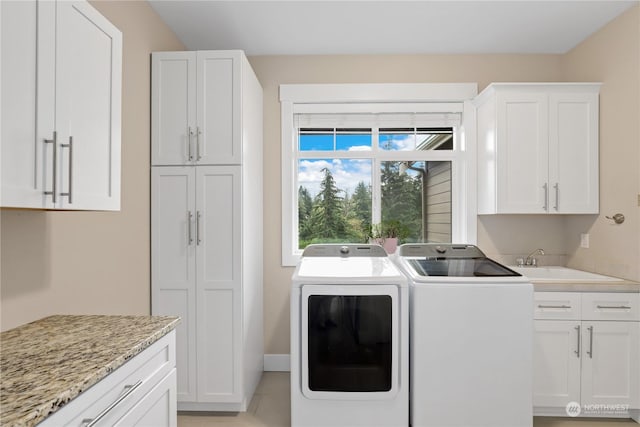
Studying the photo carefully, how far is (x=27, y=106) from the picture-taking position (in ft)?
3.48

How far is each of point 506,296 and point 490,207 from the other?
95cm

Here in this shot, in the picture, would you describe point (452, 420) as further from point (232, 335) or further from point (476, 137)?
point (476, 137)

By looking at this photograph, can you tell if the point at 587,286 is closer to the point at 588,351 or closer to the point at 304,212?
the point at 588,351

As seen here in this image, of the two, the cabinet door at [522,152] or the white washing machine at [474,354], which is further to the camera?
the cabinet door at [522,152]


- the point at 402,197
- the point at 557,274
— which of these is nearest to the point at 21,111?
the point at 402,197

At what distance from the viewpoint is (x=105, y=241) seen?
1.97 m

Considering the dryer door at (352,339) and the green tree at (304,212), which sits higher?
Result: the green tree at (304,212)

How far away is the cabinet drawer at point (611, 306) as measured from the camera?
7.74 feet

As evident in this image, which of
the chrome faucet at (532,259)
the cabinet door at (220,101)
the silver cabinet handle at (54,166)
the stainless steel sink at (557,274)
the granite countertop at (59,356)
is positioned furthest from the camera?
the chrome faucet at (532,259)

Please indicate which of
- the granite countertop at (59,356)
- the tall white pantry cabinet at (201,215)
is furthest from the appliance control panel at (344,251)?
the granite countertop at (59,356)

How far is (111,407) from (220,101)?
189cm

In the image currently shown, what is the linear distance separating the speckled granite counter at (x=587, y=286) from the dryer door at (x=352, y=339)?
992mm

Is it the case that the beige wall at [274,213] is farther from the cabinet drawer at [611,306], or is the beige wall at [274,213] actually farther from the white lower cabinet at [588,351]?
the white lower cabinet at [588,351]

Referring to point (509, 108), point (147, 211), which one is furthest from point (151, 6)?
point (509, 108)
